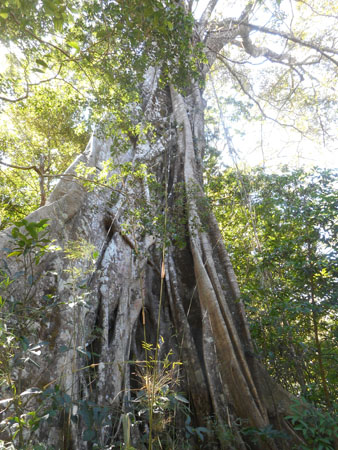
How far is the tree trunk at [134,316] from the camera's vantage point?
1.85 m

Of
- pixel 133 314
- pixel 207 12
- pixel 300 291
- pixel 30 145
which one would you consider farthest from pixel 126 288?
pixel 207 12

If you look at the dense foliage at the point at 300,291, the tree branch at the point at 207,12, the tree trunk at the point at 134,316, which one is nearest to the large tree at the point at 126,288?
the tree trunk at the point at 134,316

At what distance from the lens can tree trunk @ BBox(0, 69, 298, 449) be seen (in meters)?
1.85

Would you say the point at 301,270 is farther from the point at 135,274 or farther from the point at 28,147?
the point at 28,147

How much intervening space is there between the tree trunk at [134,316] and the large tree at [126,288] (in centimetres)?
1

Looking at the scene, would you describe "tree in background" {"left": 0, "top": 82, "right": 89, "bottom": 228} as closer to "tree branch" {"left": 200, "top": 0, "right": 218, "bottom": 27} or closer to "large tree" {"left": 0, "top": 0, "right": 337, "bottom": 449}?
"large tree" {"left": 0, "top": 0, "right": 337, "bottom": 449}

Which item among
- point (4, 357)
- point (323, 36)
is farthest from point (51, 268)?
point (323, 36)

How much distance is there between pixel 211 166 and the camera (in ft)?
15.4

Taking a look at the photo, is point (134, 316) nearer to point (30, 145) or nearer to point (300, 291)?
point (300, 291)

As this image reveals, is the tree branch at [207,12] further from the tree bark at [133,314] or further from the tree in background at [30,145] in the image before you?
the tree bark at [133,314]

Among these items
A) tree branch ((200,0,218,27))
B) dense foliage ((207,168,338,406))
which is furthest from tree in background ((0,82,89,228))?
tree branch ((200,0,218,27))

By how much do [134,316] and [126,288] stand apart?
A: 249 millimetres

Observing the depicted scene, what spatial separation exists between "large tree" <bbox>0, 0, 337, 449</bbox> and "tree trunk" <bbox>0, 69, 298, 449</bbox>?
10mm

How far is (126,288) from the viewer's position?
2.82 m
